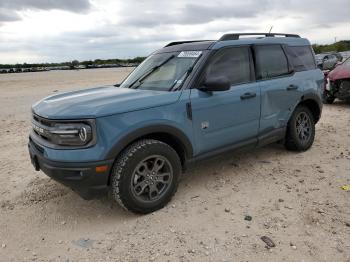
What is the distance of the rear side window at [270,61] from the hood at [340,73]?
552 centimetres

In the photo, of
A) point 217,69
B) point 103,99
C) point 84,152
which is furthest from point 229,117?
point 84,152

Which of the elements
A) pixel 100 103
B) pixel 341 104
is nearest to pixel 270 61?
pixel 100 103

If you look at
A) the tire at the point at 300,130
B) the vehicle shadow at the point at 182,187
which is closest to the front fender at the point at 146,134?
the vehicle shadow at the point at 182,187

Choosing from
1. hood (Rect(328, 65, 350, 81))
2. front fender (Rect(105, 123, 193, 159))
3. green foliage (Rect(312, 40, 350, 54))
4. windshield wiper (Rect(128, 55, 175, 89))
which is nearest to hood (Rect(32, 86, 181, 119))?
front fender (Rect(105, 123, 193, 159))

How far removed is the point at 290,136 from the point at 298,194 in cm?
156

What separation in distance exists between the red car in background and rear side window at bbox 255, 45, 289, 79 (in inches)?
Result: 218

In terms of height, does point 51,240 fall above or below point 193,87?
below

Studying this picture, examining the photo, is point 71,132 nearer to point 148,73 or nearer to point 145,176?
point 145,176

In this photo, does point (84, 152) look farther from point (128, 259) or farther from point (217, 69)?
point (217, 69)

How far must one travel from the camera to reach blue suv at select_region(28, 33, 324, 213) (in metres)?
3.57

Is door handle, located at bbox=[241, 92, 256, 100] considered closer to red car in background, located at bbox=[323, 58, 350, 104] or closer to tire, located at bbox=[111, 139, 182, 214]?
tire, located at bbox=[111, 139, 182, 214]

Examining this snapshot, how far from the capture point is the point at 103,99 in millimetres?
Answer: 3920

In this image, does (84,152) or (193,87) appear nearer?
(84,152)

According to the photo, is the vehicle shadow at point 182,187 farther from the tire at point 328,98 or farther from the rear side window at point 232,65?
the tire at point 328,98
